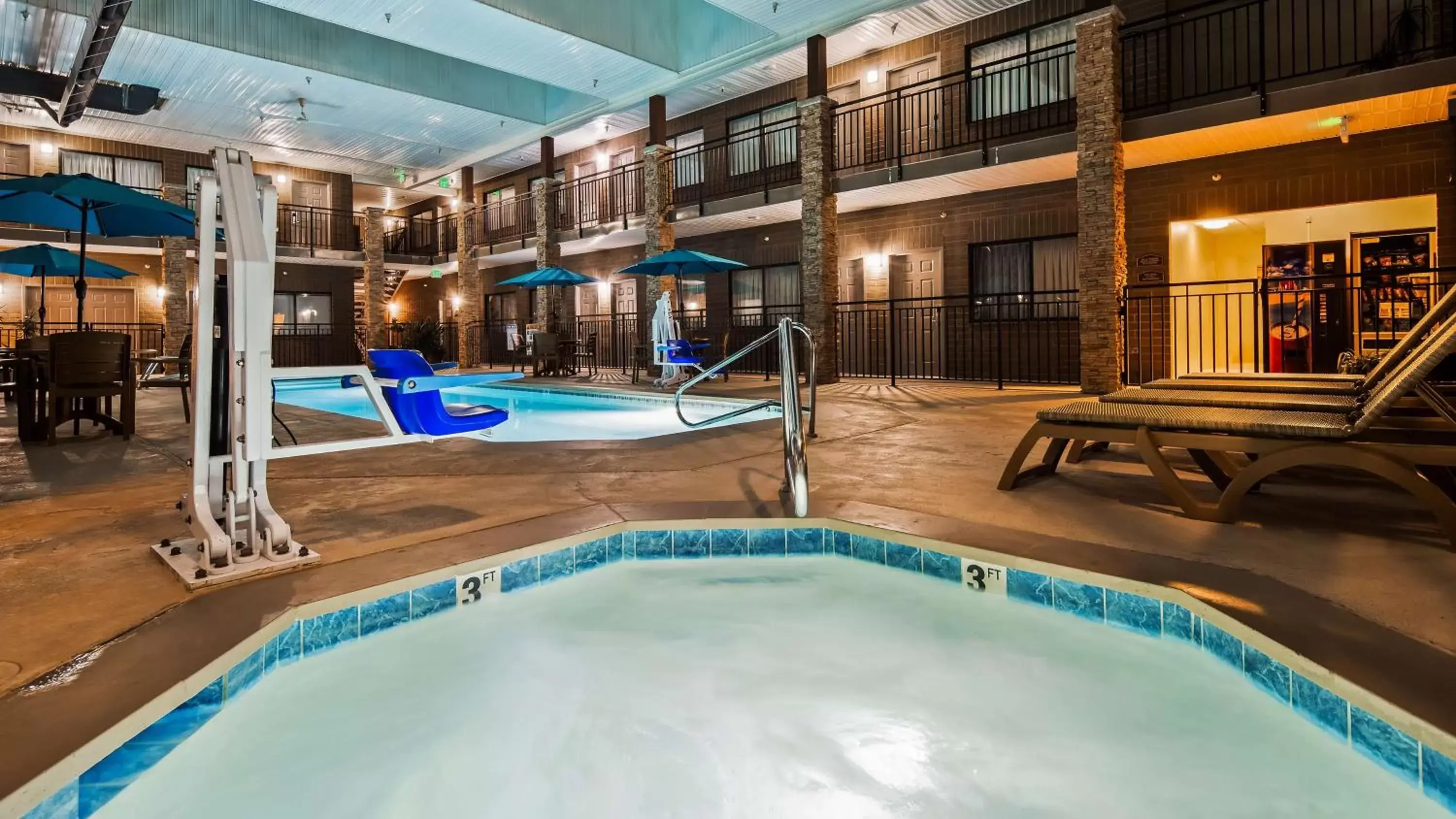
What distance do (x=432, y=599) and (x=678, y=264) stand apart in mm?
9074

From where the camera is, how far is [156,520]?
127 inches

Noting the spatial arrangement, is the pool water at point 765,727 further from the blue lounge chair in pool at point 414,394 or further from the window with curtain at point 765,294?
the window with curtain at point 765,294

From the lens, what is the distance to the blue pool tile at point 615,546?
3.06m

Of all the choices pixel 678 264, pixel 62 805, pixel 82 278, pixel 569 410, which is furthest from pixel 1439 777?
pixel 678 264

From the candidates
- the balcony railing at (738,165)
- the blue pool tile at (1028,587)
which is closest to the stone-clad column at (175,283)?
the balcony railing at (738,165)

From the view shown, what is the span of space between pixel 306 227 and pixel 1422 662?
23.2 meters

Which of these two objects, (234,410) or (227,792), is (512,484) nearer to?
(234,410)

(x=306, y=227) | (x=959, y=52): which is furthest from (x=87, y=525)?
(x=306, y=227)

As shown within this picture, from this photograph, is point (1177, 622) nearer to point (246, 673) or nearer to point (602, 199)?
point (246, 673)

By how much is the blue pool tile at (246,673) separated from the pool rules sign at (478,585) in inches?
25.3

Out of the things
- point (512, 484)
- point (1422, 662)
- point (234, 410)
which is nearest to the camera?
point (1422, 662)

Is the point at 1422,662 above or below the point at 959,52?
below

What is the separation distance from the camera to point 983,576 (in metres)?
2.64

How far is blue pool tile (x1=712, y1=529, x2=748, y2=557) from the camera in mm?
3164
